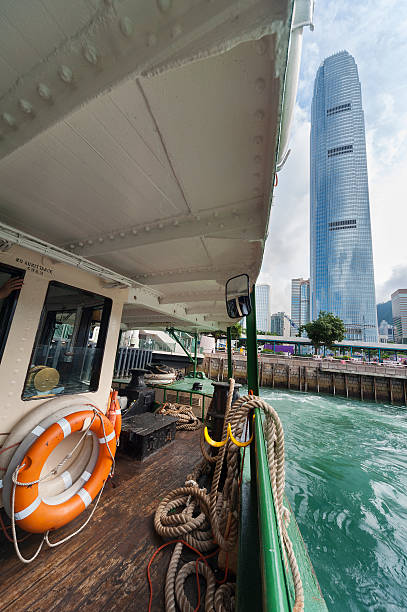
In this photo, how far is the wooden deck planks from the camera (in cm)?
146

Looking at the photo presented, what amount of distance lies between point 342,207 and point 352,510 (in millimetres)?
95662

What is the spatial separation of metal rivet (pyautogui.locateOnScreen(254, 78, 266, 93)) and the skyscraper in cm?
8544

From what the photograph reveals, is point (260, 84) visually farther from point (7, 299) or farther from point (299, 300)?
point (299, 300)

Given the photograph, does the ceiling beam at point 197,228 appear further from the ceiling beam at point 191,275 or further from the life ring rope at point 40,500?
the life ring rope at point 40,500

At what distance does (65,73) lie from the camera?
32.2 inches

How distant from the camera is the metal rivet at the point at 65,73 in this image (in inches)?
32.1

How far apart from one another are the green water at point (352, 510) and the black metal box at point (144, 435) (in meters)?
2.53

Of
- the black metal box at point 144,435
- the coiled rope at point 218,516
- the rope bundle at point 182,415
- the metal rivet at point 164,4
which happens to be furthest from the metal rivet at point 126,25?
the rope bundle at point 182,415

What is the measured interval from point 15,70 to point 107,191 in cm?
77

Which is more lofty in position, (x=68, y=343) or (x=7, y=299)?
(x=7, y=299)

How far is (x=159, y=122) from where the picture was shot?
1.13 meters

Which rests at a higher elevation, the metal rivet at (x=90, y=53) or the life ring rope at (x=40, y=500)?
the metal rivet at (x=90, y=53)

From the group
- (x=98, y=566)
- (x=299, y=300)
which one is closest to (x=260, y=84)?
(x=98, y=566)

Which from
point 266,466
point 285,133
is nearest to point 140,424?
point 266,466
